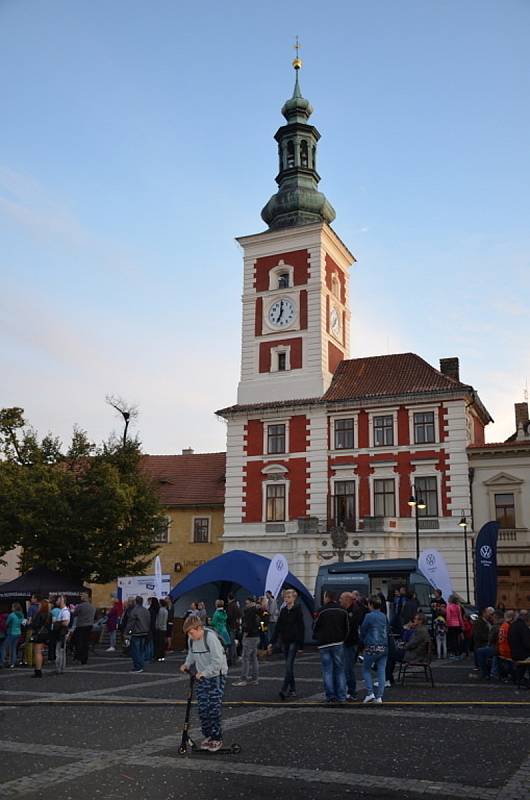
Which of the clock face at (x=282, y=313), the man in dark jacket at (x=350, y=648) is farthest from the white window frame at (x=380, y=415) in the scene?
the man in dark jacket at (x=350, y=648)

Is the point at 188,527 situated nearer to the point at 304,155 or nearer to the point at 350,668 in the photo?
the point at 304,155

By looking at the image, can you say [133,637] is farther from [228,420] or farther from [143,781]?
[228,420]

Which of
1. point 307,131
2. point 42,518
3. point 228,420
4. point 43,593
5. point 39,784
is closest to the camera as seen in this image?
point 39,784

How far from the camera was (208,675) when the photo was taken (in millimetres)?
9359

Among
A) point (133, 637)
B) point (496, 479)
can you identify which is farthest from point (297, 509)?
point (133, 637)

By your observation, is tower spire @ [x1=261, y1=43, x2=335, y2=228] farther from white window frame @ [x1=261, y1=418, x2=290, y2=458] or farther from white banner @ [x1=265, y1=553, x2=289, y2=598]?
white banner @ [x1=265, y1=553, x2=289, y2=598]

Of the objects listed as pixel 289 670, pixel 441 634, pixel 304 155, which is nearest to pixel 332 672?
pixel 289 670

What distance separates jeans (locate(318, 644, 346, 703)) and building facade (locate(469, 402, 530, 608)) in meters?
24.9

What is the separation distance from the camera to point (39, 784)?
7.74 metres

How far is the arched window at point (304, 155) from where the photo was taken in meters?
Answer: 46.9

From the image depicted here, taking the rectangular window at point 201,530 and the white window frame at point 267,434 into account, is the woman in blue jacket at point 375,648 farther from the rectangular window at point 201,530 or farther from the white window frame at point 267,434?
the rectangular window at point 201,530

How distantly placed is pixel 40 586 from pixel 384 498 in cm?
1708

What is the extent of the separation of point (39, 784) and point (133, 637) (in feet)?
38.7

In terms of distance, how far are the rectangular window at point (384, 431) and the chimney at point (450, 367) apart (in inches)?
237
